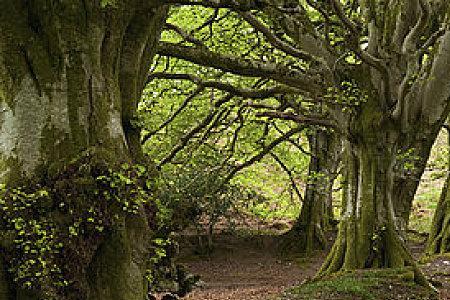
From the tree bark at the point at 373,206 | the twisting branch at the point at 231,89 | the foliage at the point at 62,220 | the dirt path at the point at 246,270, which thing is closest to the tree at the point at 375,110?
the tree bark at the point at 373,206

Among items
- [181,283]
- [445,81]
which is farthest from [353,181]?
[181,283]

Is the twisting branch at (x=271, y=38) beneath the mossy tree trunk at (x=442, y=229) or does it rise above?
above

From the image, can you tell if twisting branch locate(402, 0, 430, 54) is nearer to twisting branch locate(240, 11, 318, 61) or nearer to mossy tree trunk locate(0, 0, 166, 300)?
twisting branch locate(240, 11, 318, 61)

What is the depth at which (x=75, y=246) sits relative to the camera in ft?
15.5

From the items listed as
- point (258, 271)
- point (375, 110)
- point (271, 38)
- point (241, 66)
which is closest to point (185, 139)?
point (241, 66)

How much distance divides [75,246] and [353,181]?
6828 millimetres

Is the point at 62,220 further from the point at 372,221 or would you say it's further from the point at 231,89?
the point at 372,221

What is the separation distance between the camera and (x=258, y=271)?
57.1 ft

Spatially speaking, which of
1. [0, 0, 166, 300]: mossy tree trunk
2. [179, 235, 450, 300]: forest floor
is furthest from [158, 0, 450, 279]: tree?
[0, 0, 166, 300]: mossy tree trunk

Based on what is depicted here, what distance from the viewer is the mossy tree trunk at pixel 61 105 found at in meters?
4.98

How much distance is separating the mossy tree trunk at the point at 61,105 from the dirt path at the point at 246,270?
6952 millimetres

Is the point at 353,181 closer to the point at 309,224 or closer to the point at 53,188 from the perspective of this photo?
the point at 53,188

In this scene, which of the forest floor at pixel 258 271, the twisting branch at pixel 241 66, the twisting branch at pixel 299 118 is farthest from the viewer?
the forest floor at pixel 258 271

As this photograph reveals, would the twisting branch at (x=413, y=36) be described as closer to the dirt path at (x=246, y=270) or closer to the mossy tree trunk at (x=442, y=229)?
the mossy tree trunk at (x=442, y=229)
